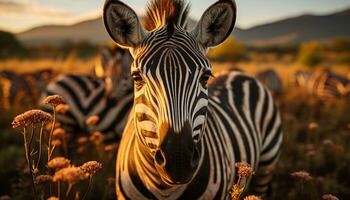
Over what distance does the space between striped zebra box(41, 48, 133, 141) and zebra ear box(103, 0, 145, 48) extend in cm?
317

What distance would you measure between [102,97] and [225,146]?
3.53 metres

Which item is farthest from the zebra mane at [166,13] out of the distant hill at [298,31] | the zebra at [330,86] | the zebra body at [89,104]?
the distant hill at [298,31]

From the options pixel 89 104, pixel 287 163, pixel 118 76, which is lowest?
pixel 287 163

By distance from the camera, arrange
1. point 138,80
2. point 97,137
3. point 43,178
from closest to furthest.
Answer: point 43,178 < point 138,80 < point 97,137

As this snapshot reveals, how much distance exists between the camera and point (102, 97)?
236 inches

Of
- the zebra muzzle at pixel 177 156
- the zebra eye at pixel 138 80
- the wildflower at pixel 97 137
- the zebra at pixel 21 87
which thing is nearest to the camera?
the zebra muzzle at pixel 177 156

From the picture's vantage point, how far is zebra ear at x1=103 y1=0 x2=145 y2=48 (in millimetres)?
2314

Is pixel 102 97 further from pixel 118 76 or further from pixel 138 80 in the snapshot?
pixel 138 80

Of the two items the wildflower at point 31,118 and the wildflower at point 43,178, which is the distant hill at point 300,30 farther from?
the wildflower at point 31,118

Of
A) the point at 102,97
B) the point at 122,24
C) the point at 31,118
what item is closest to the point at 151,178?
the point at 31,118

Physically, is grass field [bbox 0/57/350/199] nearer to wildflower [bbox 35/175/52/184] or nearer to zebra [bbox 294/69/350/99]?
wildflower [bbox 35/175/52/184]

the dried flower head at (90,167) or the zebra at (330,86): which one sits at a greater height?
the zebra at (330,86)

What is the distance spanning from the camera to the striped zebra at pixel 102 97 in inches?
221

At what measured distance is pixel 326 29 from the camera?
14838 centimetres
